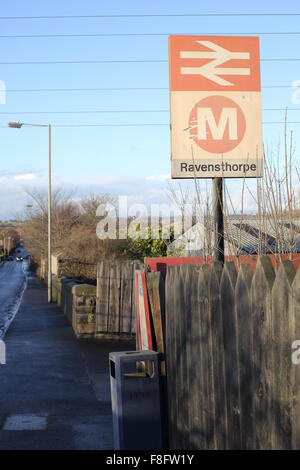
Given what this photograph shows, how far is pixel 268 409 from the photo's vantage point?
3.24 metres

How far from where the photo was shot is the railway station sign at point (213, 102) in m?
6.52

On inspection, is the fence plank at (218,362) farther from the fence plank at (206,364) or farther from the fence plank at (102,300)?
the fence plank at (102,300)

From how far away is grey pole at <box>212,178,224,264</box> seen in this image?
6.47 meters

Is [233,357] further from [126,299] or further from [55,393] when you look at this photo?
[126,299]

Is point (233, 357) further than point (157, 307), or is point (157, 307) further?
point (157, 307)

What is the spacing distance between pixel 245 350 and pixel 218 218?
3.22 metres

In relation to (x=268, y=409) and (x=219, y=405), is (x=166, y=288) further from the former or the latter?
(x=268, y=409)

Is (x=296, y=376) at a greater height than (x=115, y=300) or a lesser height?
greater

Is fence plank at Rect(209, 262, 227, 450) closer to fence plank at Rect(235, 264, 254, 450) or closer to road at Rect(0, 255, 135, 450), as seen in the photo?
fence plank at Rect(235, 264, 254, 450)

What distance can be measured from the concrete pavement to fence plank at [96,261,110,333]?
433 millimetres

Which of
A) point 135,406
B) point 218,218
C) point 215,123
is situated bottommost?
point 135,406

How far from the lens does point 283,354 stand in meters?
3.06

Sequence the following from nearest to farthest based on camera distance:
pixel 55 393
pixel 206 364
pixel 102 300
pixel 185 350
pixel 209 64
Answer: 1. pixel 206 364
2. pixel 185 350
3. pixel 209 64
4. pixel 55 393
5. pixel 102 300

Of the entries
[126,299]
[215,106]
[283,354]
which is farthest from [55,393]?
[283,354]
